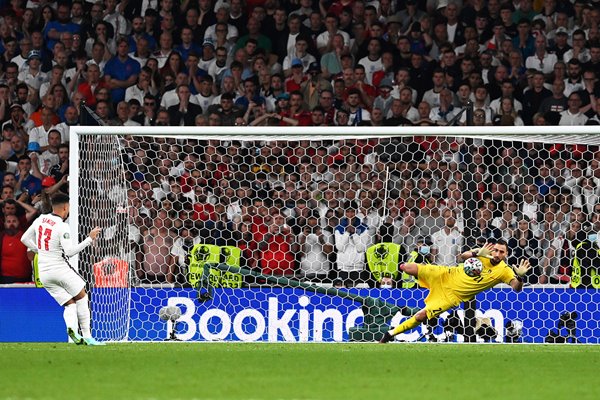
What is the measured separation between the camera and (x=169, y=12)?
1806 cm

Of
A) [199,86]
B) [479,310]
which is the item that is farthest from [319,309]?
[199,86]

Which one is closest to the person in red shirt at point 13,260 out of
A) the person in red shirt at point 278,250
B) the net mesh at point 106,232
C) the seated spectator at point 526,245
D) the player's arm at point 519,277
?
the net mesh at point 106,232

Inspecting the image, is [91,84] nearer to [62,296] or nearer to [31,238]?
[31,238]

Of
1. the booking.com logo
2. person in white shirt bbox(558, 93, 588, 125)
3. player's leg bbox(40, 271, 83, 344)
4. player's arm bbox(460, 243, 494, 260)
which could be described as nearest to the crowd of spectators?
person in white shirt bbox(558, 93, 588, 125)

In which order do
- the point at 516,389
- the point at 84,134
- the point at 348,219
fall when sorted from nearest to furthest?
the point at 516,389 → the point at 84,134 → the point at 348,219

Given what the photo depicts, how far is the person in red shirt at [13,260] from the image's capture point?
1469 cm

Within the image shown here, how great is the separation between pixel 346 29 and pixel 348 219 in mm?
4461

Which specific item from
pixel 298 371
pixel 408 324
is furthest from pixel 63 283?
pixel 408 324

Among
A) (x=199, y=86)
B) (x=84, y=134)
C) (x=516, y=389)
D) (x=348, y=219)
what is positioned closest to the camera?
(x=516, y=389)

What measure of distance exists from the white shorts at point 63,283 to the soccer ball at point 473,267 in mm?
3936

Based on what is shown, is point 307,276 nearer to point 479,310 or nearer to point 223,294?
point 223,294

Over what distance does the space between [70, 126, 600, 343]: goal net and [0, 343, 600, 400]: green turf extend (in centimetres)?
82

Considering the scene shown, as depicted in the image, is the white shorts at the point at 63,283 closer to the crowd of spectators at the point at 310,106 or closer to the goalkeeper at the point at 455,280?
the crowd of spectators at the point at 310,106

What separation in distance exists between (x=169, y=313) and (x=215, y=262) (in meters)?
0.90
